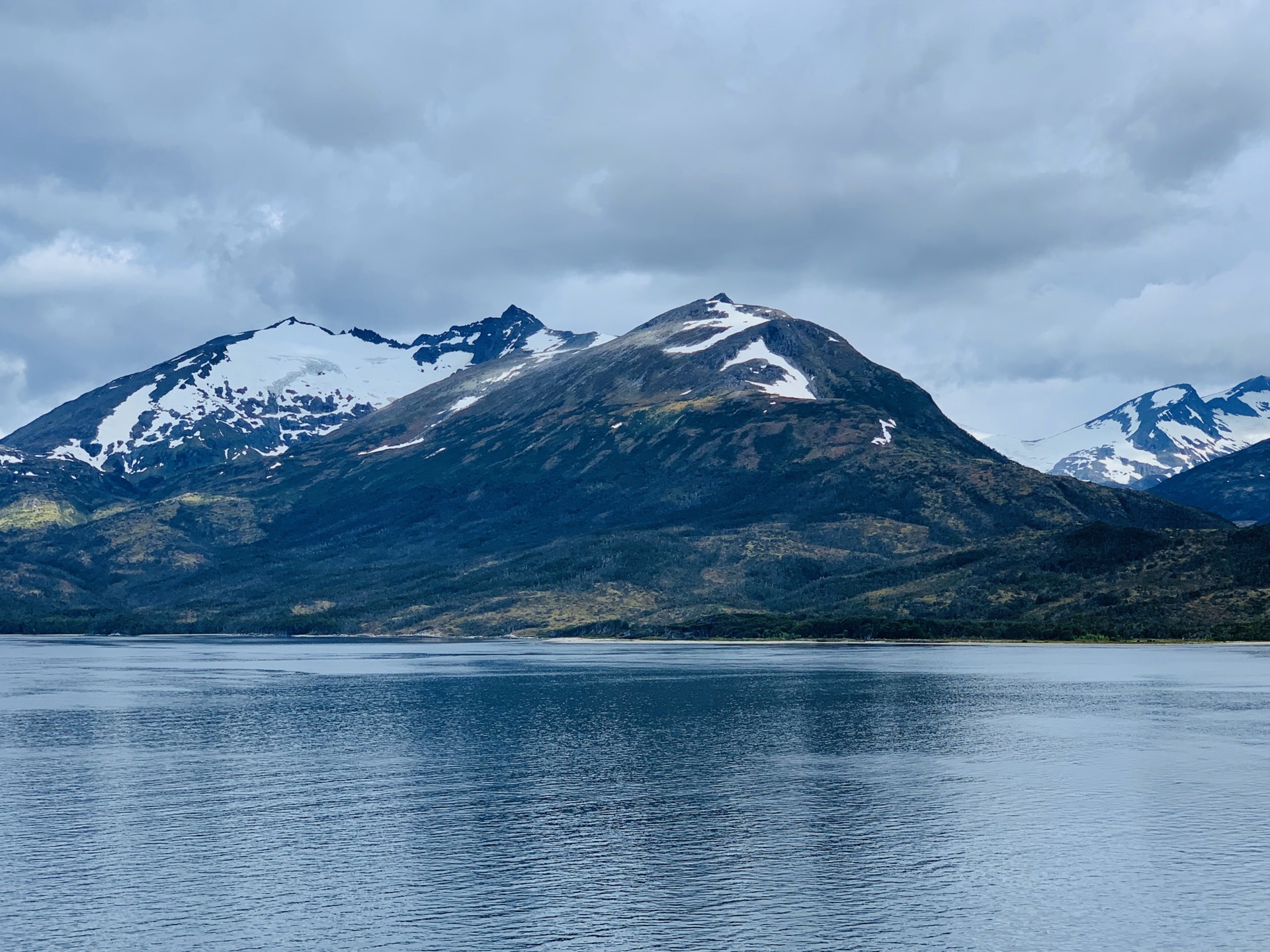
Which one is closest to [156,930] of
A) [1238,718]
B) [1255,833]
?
[1255,833]

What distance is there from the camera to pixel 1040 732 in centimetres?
15450

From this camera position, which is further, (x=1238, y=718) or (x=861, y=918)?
(x=1238, y=718)

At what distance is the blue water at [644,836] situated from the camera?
7294 centimetres

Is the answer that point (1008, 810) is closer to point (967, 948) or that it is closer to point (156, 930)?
point (967, 948)

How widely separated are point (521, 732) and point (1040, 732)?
6367 cm

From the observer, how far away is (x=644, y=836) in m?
96.3

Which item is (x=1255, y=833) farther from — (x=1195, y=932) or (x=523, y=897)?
(x=523, y=897)

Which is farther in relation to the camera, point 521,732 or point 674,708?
point 674,708

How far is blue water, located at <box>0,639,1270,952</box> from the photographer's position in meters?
72.9

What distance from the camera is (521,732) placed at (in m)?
160

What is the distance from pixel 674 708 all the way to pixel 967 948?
11962cm

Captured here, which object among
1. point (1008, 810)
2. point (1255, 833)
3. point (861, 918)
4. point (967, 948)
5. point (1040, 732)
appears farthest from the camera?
point (1040, 732)

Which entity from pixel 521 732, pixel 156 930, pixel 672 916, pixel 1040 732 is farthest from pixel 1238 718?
pixel 156 930

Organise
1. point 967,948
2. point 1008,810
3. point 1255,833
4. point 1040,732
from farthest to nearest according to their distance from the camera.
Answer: point 1040,732
point 1008,810
point 1255,833
point 967,948
